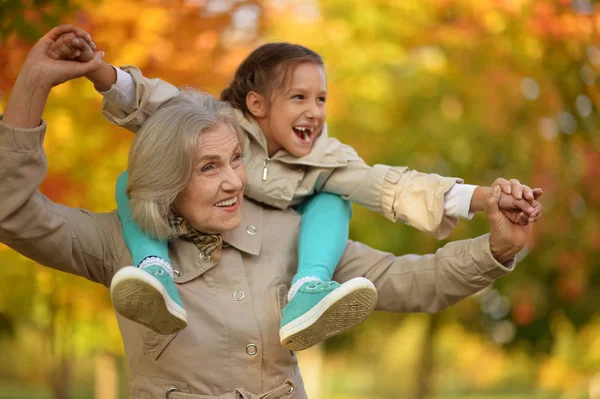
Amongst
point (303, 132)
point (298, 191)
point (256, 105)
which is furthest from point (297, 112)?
point (298, 191)

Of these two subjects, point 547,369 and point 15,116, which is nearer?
point 15,116

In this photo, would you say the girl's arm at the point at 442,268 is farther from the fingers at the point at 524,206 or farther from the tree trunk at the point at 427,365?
the tree trunk at the point at 427,365

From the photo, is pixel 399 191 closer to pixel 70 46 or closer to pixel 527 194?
pixel 527 194

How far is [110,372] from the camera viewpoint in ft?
35.0

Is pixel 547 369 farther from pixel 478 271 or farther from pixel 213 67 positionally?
pixel 478 271

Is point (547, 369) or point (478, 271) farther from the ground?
point (478, 271)

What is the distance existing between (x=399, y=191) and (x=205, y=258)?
72cm

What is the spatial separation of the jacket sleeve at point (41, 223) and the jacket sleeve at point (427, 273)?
0.84 m

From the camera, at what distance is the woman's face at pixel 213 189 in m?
2.86

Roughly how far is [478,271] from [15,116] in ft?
5.07

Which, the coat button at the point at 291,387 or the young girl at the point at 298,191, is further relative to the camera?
the coat button at the point at 291,387

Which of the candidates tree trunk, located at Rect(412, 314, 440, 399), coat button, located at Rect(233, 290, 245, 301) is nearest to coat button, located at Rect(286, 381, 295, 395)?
coat button, located at Rect(233, 290, 245, 301)

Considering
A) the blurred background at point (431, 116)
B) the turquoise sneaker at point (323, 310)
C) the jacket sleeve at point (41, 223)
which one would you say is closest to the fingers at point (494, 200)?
the turquoise sneaker at point (323, 310)

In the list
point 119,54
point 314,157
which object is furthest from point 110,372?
point 314,157
